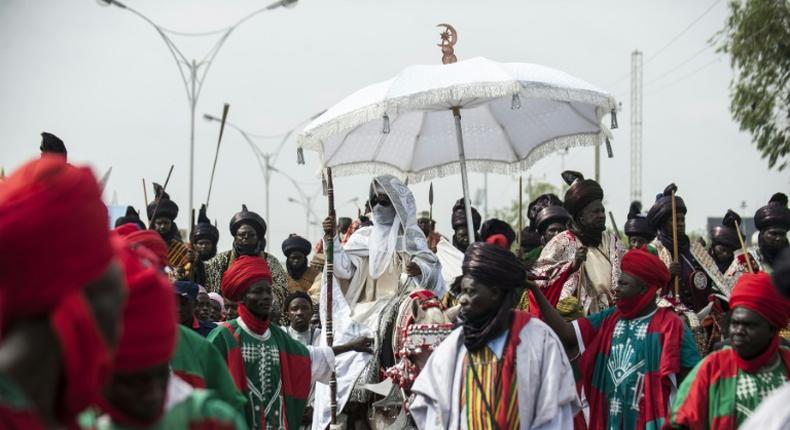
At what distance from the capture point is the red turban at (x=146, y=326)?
3.59 metres

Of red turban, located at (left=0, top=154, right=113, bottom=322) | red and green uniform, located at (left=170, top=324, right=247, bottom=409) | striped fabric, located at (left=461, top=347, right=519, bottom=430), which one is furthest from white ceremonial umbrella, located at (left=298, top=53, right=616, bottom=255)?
red turban, located at (left=0, top=154, right=113, bottom=322)

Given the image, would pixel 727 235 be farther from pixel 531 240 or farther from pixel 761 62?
pixel 761 62

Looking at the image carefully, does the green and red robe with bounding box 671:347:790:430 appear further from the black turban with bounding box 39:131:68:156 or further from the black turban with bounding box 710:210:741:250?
the black turban with bounding box 710:210:741:250

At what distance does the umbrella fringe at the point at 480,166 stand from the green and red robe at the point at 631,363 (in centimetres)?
343

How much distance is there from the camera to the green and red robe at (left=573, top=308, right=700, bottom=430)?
8.20 meters

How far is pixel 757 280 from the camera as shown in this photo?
7.00m

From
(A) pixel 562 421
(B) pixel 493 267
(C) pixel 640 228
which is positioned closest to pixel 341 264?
(C) pixel 640 228

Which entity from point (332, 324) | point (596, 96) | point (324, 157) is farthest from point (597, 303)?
point (324, 157)

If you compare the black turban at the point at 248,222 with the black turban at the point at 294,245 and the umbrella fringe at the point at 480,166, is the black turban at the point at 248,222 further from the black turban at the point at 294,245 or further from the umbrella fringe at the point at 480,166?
the black turban at the point at 294,245

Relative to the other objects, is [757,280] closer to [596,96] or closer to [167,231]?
[596,96]

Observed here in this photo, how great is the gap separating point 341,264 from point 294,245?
2864 millimetres

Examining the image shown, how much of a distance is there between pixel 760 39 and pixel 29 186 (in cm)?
2341

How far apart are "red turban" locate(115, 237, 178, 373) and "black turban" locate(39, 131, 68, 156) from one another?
5.40 m

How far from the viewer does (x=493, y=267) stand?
7559mm
